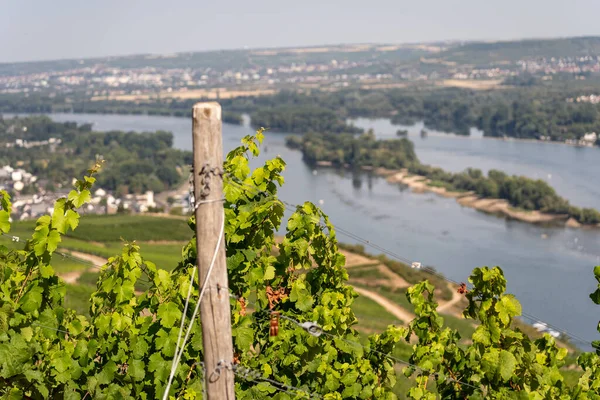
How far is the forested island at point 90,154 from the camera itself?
5531cm

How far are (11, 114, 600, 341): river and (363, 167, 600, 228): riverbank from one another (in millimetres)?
843

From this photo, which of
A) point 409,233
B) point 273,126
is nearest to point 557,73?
point 273,126

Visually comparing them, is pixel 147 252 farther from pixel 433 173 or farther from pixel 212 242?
pixel 433 173

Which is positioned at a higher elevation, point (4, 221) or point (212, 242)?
point (212, 242)

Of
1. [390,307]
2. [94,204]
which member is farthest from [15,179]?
[390,307]

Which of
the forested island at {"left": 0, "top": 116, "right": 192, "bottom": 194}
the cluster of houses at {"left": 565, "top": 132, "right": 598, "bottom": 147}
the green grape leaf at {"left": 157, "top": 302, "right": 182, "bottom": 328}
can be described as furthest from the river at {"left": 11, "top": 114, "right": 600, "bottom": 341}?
the green grape leaf at {"left": 157, "top": 302, "right": 182, "bottom": 328}

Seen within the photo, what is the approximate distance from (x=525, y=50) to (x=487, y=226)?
14079 cm

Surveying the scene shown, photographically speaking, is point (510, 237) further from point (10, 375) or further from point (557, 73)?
point (557, 73)

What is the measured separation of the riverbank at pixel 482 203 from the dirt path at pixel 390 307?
18892 mm

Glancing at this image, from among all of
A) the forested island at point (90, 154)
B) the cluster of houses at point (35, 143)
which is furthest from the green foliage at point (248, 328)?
the cluster of houses at point (35, 143)

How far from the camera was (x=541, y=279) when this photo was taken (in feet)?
90.7

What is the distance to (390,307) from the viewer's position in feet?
71.8

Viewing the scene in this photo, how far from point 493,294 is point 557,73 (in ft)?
458

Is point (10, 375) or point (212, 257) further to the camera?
point (10, 375)
